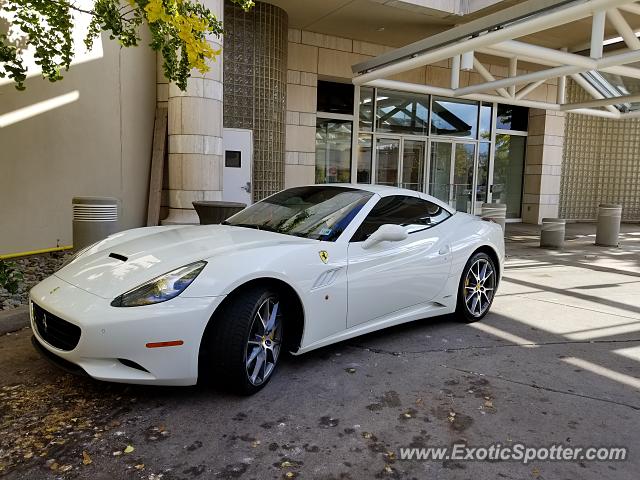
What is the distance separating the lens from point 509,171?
53.8 ft

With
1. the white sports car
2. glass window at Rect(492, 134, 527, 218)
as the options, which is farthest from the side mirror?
glass window at Rect(492, 134, 527, 218)

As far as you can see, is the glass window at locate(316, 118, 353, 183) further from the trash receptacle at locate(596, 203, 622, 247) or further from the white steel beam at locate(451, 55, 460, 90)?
the trash receptacle at locate(596, 203, 622, 247)

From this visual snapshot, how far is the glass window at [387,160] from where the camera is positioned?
13.5 m

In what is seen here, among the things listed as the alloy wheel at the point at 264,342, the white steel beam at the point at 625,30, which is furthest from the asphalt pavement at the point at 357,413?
the white steel beam at the point at 625,30

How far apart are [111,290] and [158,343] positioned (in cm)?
47

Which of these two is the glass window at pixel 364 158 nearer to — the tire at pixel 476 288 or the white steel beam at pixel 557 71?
the white steel beam at pixel 557 71

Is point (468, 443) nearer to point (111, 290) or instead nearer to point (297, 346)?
point (297, 346)

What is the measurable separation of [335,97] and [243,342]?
10.6 metres

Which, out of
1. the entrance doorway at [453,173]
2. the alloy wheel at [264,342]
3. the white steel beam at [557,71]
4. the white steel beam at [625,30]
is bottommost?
the alloy wheel at [264,342]

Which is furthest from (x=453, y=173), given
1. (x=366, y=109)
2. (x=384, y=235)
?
(x=384, y=235)

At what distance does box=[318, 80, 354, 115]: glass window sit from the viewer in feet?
41.6

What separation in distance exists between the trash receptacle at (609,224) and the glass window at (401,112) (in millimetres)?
4994

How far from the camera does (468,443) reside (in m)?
2.89

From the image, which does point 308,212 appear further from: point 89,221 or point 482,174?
point 482,174
